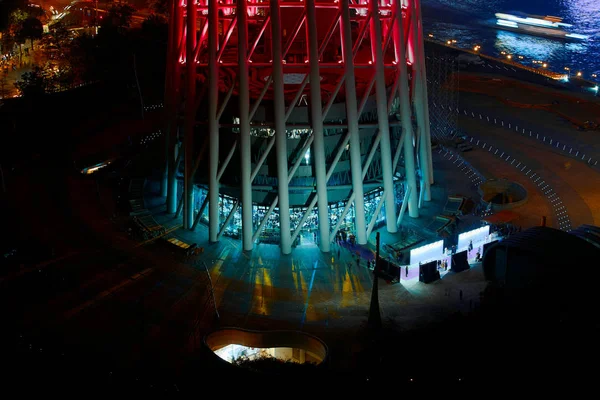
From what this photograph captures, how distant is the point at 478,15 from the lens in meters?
154

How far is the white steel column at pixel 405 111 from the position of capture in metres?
43.4

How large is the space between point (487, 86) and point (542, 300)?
57.6m

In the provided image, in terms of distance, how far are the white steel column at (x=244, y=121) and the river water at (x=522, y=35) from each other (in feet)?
271

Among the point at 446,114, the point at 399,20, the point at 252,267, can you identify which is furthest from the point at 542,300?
the point at 446,114

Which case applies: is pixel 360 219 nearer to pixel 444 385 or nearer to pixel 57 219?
pixel 444 385

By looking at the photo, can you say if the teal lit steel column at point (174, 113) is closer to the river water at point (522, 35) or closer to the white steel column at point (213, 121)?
the white steel column at point (213, 121)

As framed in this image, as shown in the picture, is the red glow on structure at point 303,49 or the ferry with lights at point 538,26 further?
the ferry with lights at point 538,26

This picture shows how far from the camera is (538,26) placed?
453ft

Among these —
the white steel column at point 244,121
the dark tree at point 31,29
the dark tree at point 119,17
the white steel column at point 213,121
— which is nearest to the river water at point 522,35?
the dark tree at point 119,17

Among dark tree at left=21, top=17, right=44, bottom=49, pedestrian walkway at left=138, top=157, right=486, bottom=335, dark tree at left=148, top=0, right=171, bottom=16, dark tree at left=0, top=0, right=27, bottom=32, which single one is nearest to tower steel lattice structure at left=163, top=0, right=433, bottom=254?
pedestrian walkway at left=138, top=157, right=486, bottom=335

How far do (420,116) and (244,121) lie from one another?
47.0ft

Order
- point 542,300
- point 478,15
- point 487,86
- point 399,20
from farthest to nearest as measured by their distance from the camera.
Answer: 1. point 478,15
2. point 487,86
3. point 399,20
4. point 542,300

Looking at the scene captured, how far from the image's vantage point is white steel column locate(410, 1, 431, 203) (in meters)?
46.3

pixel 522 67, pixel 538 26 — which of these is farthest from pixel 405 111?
pixel 538 26
